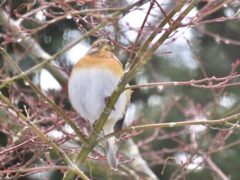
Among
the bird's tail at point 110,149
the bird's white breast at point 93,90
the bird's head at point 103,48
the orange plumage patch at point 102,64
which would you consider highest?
the bird's head at point 103,48

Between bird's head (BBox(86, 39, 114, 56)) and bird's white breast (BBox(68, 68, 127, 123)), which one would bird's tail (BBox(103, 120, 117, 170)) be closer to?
bird's white breast (BBox(68, 68, 127, 123))

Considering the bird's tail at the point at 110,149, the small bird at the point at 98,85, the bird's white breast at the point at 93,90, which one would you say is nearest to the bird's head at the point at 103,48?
the small bird at the point at 98,85

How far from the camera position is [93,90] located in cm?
311

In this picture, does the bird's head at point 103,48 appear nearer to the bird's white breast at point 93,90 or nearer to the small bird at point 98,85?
the small bird at point 98,85

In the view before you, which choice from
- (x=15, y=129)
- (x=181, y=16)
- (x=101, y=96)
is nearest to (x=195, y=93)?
(x=15, y=129)

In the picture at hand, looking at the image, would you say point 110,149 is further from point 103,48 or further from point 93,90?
point 103,48

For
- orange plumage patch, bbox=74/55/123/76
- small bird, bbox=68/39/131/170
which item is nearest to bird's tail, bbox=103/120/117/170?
small bird, bbox=68/39/131/170

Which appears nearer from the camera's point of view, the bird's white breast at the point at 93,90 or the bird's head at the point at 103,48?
the bird's white breast at the point at 93,90

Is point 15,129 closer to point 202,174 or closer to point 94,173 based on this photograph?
point 94,173

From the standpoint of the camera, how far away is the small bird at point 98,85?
10.2 ft

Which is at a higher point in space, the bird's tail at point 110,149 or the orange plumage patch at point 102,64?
the orange plumage patch at point 102,64

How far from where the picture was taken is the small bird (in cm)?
310

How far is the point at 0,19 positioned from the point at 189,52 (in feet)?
7.32

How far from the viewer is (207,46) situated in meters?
5.98
